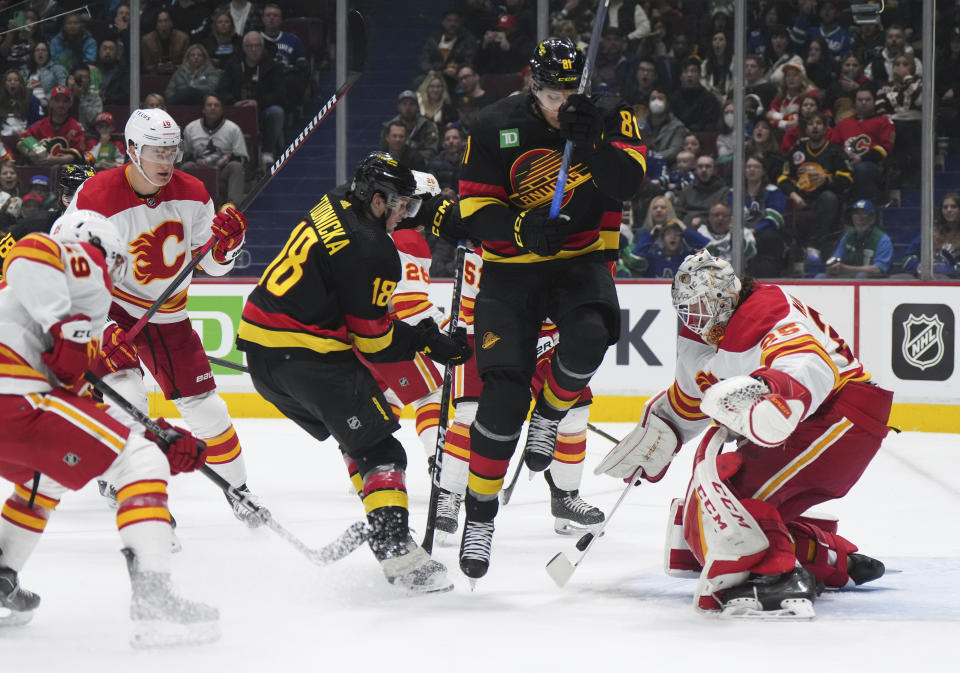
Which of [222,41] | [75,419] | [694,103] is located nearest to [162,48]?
[222,41]

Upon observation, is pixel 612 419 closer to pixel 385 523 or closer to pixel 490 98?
pixel 490 98

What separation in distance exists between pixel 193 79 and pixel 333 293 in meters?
4.77

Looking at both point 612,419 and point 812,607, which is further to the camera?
point 612,419

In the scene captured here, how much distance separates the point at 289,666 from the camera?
8.39 feet

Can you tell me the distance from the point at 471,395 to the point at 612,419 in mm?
2716

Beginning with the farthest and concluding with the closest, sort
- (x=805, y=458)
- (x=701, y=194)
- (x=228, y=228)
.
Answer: (x=701, y=194) → (x=228, y=228) → (x=805, y=458)

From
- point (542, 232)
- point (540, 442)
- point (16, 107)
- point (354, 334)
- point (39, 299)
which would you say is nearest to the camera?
point (39, 299)

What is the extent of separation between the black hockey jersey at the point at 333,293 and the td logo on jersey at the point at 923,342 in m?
3.86

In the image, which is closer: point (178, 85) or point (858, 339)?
point (858, 339)

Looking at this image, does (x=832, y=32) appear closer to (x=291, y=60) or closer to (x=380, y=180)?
(x=291, y=60)

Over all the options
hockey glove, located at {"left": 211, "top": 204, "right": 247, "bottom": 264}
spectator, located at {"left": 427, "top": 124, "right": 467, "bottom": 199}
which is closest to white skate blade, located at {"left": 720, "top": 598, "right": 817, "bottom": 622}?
hockey glove, located at {"left": 211, "top": 204, "right": 247, "bottom": 264}

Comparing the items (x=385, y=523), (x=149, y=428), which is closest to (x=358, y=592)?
(x=385, y=523)

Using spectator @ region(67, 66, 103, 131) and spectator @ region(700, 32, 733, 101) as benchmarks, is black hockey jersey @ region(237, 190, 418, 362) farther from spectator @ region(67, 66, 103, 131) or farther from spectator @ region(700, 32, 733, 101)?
spectator @ region(67, 66, 103, 131)

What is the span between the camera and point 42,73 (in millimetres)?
7688
